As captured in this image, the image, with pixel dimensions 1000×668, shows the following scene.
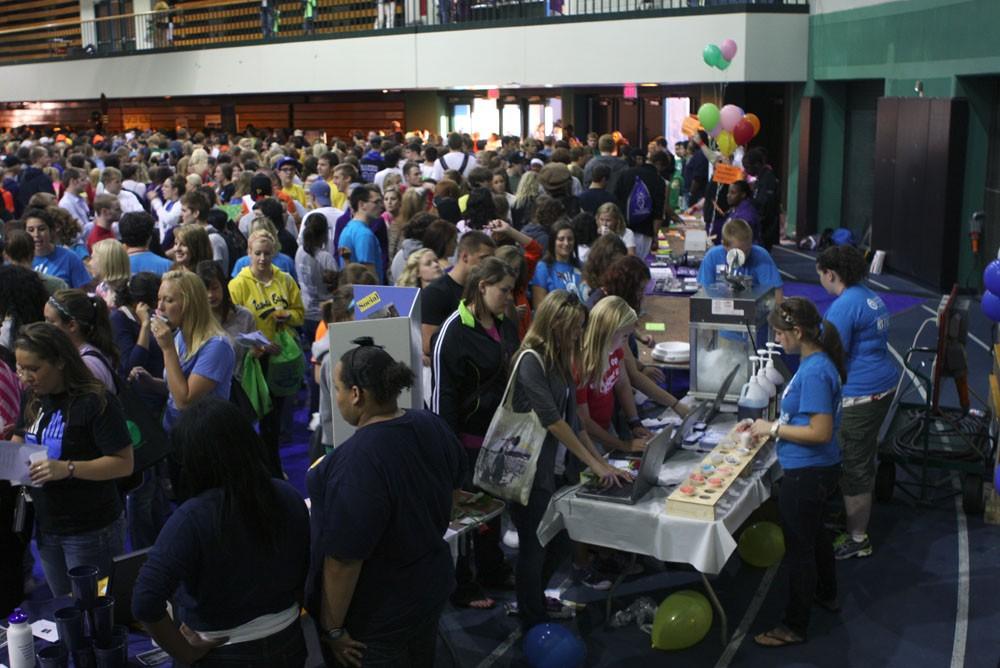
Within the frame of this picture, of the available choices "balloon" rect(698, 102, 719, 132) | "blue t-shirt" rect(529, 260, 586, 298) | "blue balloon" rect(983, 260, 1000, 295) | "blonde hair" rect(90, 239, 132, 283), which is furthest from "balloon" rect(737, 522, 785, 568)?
"balloon" rect(698, 102, 719, 132)

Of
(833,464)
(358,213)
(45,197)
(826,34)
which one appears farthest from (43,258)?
(826,34)

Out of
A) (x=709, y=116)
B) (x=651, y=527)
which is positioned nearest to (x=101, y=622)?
(x=651, y=527)

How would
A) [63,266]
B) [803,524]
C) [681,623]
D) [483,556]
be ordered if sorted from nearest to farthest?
1. [803,524]
2. [681,623]
3. [483,556]
4. [63,266]

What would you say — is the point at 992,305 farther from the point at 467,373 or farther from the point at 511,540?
the point at 467,373

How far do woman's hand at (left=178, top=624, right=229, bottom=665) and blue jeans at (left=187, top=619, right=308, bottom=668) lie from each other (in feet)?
0.07

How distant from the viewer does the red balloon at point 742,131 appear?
13.6 meters

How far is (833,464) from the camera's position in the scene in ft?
14.9

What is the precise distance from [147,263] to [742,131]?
30.2 ft

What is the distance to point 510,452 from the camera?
4434 mm

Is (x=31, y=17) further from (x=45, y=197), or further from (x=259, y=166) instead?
(x=45, y=197)

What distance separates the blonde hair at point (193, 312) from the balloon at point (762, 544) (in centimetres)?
→ 279

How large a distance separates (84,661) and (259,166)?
8.78m

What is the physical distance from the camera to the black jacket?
4.61 metres

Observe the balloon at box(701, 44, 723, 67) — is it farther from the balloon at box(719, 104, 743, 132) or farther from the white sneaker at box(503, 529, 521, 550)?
Answer: the white sneaker at box(503, 529, 521, 550)
